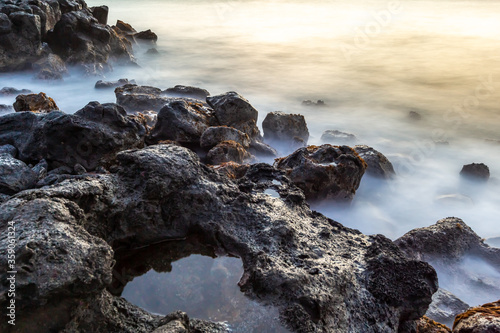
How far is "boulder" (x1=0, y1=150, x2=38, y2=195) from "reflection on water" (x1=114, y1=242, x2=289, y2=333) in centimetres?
150

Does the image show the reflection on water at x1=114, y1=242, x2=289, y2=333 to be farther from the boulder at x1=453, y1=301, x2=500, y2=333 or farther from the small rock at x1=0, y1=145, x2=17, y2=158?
the small rock at x1=0, y1=145, x2=17, y2=158

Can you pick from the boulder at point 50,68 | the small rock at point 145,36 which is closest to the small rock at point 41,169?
the boulder at point 50,68

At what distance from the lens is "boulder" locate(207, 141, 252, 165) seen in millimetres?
5344

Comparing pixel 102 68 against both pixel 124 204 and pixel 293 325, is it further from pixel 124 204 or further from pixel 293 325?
pixel 293 325

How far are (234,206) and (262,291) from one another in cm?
83

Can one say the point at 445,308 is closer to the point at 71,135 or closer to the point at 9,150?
the point at 71,135

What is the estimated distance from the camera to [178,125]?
579 centimetres

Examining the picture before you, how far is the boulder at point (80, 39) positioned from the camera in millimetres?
12234

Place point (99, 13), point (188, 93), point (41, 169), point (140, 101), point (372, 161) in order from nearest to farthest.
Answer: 1. point (41, 169)
2. point (372, 161)
3. point (140, 101)
4. point (188, 93)
5. point (99, 13)

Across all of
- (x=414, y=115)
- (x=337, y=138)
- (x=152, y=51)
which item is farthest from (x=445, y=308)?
(x=152, y=51)

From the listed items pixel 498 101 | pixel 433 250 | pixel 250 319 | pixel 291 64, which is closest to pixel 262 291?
pixel 250 319

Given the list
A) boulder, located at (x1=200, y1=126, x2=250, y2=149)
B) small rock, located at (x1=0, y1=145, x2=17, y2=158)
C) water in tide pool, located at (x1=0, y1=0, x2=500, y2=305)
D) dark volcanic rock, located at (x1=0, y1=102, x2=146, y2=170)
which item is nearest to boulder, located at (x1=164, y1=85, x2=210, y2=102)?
water in tide pool, located at (x1=0, y1=0, x2=500, y2=305)

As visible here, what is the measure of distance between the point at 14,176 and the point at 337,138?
24.6 feet

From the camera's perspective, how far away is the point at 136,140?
4.90 m
